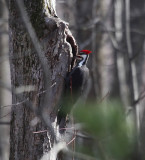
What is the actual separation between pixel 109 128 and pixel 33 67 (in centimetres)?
230

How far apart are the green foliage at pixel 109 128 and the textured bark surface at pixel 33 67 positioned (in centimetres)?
219

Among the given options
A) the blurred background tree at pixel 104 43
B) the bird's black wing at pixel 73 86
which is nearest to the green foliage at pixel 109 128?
the blurred background tree at pixel 104 43

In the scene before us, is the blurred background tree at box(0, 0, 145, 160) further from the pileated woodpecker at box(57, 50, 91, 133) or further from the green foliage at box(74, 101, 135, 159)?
the pileated woodpecker at box(57, 50, 91, 133)

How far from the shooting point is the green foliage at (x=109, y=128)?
1.30 m

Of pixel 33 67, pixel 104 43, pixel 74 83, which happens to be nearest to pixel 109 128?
pixel 33 67

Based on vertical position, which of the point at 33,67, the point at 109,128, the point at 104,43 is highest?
the point at 104,43

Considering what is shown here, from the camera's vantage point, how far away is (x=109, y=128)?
1.32 meters

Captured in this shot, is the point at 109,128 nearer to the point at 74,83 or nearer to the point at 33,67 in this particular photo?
the point at 33,67

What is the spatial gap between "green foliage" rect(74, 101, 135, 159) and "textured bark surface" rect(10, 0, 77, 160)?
2.19 m

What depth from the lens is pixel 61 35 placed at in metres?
3.61

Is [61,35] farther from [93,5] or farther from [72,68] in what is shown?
[93,5]

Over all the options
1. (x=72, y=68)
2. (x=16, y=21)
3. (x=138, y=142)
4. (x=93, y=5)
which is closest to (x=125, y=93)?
(x=93, y=5)

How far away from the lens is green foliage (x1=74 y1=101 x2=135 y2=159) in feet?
4.26

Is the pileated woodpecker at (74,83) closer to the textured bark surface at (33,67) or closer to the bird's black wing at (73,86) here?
the bird's black wing at (73,86)
